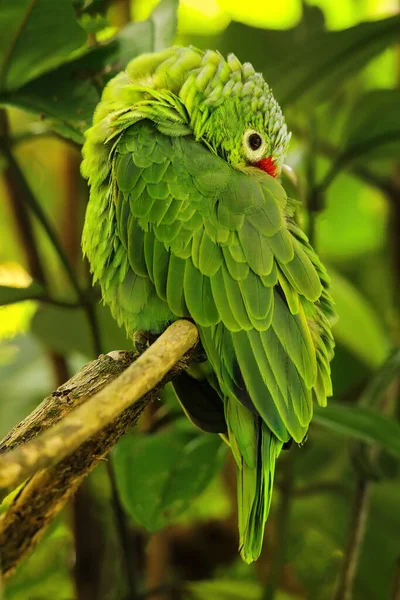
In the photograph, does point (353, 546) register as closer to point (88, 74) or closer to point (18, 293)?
point (18, 293)

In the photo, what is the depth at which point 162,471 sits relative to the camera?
1128 mm

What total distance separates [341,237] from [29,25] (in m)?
1.42

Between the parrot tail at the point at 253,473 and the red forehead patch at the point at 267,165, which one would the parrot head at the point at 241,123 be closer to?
the red forehead patch at the point at 267,165

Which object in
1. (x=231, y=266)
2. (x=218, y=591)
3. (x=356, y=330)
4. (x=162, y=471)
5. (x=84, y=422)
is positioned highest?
(x=84, y=422)

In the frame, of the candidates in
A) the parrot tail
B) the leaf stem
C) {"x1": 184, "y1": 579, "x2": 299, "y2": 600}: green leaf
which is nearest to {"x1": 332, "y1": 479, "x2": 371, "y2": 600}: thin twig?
{"x1": 184, "y1": 579, "x2": 299, "y2": 600}: green leaf

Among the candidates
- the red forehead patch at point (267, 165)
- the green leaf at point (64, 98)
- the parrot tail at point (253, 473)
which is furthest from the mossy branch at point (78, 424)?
the green leaf at point (64, 98)

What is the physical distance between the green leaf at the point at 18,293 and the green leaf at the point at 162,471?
283mm

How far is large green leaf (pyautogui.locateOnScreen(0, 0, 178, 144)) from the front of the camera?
3.57ft

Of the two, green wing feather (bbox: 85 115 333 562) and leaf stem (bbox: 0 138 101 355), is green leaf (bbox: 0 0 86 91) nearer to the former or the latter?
leaf stem (bbox: 0 138 101 355)

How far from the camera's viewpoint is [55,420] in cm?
72

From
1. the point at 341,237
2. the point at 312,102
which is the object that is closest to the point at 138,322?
the point at 312,102

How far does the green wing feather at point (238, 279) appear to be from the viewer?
0.86 meters

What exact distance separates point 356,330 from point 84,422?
120 cm

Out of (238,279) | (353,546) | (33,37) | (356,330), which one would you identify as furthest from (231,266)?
(356,330)
